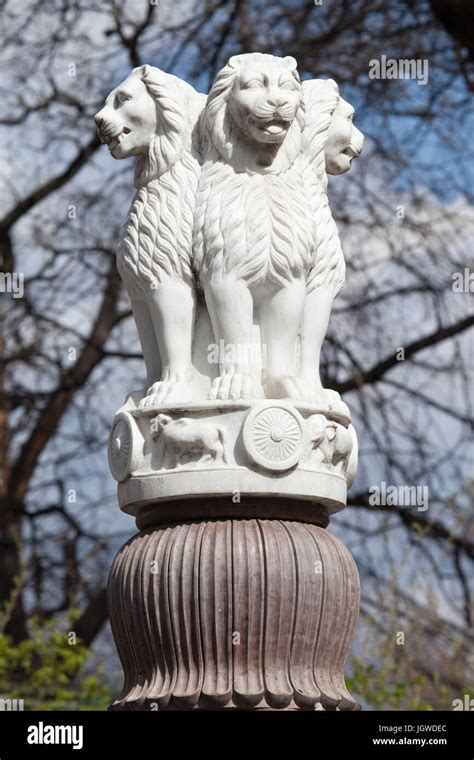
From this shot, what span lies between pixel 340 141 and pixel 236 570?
135 centimetres

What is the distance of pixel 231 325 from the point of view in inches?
154

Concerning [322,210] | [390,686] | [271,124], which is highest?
[271,124]

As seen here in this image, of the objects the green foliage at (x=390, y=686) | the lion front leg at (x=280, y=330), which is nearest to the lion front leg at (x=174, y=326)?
the lion front leg at (x=280, y=330)

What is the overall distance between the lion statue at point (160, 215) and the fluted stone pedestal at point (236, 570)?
21cm

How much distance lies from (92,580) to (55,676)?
1518 mm

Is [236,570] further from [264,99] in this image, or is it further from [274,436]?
[264,99]

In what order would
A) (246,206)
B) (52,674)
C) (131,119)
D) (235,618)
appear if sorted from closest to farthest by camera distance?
(235,618) → (246,206) → (131,119) → (52,674)

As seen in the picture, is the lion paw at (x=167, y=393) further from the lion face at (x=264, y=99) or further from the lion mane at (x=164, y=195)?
the lion face at (x=264, y=99)

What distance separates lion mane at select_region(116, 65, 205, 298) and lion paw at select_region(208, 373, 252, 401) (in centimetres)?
32

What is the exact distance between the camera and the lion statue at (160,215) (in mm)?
3975

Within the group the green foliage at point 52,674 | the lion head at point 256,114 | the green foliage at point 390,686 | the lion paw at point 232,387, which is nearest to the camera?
the lion paw at point 232,387

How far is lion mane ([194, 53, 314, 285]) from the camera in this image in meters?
3.92

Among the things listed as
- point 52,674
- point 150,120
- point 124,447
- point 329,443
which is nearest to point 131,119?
point 150,120

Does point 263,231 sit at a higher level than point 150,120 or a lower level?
lower
